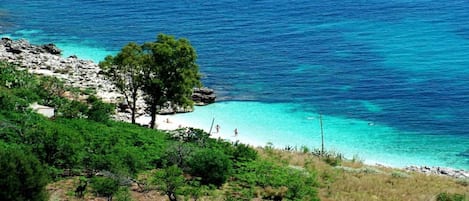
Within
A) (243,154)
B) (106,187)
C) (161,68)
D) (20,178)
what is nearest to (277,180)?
(243,154)

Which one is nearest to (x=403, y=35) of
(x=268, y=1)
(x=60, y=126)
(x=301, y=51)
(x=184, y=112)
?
(x=301, y=51)

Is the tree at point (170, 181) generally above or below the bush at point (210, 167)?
below

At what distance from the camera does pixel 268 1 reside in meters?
139

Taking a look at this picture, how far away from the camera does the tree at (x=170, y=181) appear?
3250 cm

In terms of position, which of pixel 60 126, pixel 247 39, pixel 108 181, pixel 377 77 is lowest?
pixel 108 181

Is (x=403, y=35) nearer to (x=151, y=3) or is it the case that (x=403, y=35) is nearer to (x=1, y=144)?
(x=151, y=3)

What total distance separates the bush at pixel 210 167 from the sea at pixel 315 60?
25.9 m

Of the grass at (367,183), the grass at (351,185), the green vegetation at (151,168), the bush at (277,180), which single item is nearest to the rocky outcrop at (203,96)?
the green vegetation at (151,168)

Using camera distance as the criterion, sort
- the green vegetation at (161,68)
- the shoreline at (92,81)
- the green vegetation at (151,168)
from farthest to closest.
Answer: the shoreline at (92,81) < the green vegetation at (161,68) < the green vegetation at (151,168)

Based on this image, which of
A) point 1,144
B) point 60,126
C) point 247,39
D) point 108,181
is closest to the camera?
point 108,181

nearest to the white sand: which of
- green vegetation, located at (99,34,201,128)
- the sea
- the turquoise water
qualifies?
the turquoise water

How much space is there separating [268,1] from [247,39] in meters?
33.1

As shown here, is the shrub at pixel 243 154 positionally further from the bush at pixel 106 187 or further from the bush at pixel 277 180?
the bush at pixel 106 187

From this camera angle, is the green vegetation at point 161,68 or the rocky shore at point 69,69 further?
the rocky shore at point 69,69
